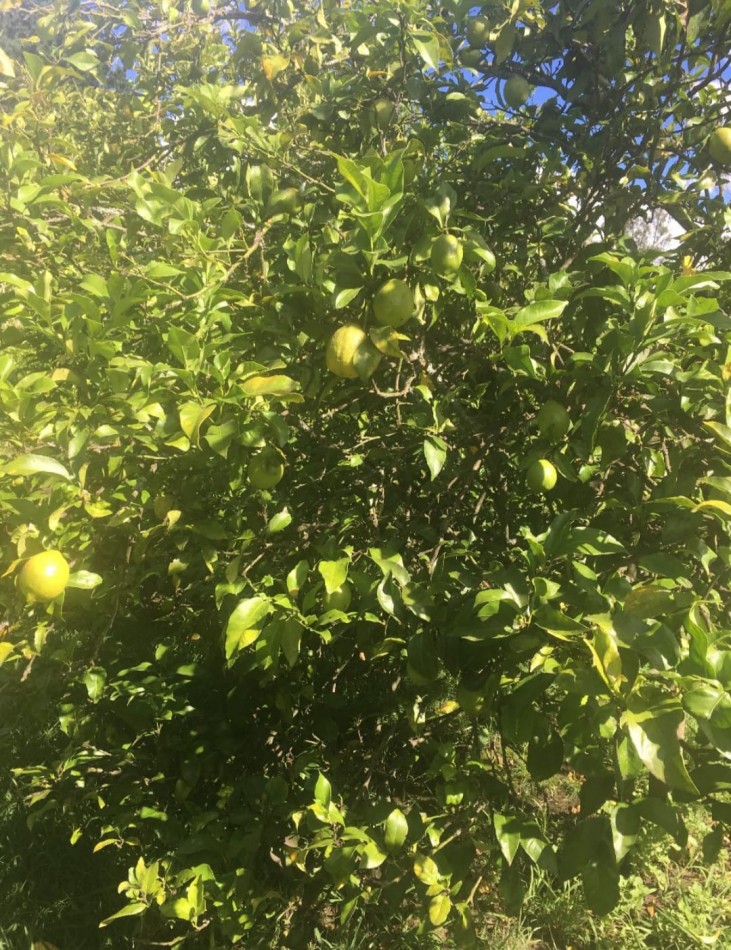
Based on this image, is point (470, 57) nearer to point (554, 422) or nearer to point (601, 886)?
point (554, 422)

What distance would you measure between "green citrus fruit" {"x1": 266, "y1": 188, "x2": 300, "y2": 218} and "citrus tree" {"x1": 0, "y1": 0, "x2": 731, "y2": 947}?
0.5 inches

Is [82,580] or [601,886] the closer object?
[601,886]

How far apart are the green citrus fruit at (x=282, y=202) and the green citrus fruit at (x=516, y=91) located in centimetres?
71

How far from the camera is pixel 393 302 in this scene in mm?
1195

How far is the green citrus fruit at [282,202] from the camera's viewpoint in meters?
1.62

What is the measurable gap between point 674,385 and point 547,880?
191 cm

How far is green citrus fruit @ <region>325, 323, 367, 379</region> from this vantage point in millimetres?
1229

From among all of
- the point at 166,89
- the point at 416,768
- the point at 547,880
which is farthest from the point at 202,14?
the point at 547,880

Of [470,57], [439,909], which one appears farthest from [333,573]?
[470,57]

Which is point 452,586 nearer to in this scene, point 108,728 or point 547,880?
point 108,728

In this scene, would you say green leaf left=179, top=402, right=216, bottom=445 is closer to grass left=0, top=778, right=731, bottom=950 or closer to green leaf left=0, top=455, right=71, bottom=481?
green leaf left=0, top=455, right=71, bottom=481

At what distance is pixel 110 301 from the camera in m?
1.31

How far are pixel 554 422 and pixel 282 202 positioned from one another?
0.92 metres

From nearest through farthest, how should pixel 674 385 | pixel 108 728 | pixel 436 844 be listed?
1. pixel 674 385
2. pixel 436 844
3. pixel 108 728
